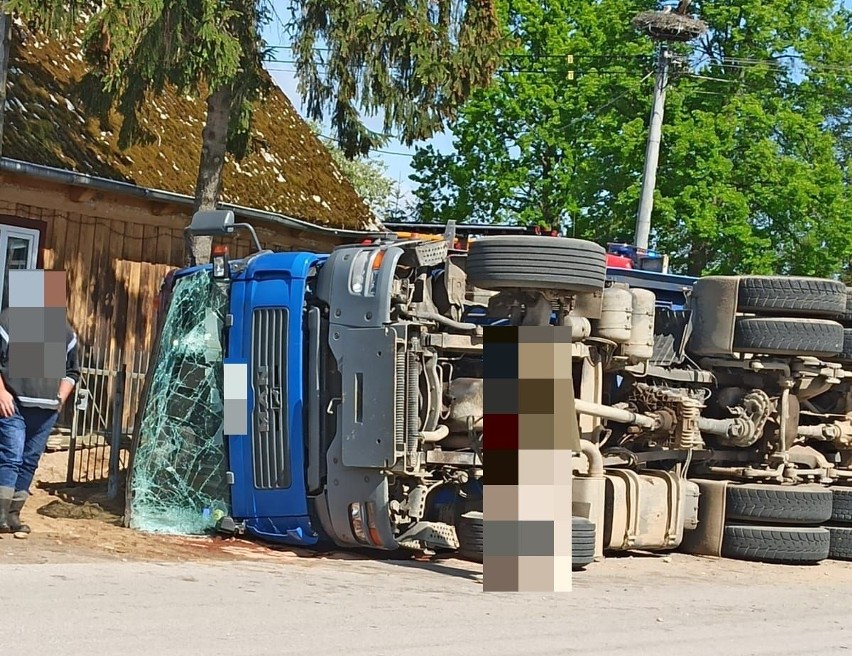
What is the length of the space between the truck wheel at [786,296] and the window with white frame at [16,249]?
813 cm

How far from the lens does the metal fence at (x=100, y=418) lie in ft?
39.8

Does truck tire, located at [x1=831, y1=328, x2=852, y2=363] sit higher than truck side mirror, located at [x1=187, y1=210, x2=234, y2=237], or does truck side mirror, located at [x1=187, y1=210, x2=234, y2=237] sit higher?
truck side mirror, located at [x1=187, y1=210, x2=234, y2=237]

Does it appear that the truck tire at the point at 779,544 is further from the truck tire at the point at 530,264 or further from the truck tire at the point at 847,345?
the truck tire at the point at 530,264

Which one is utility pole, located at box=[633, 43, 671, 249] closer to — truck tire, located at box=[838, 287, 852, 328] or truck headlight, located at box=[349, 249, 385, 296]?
truck tire, located at box=[838, 287, 852, 328]

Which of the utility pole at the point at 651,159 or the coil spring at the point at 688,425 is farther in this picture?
the utility pole at the point at 651,159

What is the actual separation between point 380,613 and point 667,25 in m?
19.8

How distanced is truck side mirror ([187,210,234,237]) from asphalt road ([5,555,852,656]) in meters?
2.49

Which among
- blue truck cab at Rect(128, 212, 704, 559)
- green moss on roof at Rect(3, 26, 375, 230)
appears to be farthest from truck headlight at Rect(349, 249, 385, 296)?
green moss on roof at Rect(3, 26, 375, 230)

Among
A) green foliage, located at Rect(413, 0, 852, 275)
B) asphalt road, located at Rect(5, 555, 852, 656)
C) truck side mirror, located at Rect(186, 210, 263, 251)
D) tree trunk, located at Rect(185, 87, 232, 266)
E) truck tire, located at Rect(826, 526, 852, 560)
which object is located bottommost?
truck tire, located at Rect(826, 526, 852, 560)

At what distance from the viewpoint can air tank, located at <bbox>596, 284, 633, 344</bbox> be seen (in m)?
9.91

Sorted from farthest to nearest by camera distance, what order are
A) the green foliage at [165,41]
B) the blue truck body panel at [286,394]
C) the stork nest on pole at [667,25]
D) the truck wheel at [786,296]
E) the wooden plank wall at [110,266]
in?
1. the stork nest on pole at [667,25]
2. the wooden plank wall at [110,266]
3. the green foliage at [165,41]
4. the truck wheel at [786,296]
5. the blue truck body panel at [286,394]

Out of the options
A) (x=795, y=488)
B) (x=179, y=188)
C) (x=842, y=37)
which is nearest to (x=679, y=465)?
(x=795, y=488)

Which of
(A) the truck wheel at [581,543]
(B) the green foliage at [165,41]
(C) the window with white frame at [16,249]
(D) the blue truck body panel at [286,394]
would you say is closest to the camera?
(A) the truck wheel at [581,543]

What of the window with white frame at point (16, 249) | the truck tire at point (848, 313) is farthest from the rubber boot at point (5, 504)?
the truck tire at point (848, 313)
